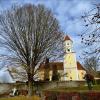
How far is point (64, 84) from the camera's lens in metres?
47.0

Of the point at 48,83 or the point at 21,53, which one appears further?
the point at 48,83

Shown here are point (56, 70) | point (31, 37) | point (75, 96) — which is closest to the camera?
point (75, 96)

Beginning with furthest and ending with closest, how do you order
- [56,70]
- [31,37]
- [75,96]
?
1. [56,70]
2. [31,37]
3. [75,96]

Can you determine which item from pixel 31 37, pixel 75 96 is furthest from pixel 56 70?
pixel 75 96

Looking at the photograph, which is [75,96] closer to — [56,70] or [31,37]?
[31,37]

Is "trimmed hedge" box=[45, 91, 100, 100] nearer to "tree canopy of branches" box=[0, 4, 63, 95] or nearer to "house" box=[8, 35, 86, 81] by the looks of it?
"house" box=[8, 35, 86, 81]

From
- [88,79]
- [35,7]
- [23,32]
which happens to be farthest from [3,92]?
[88,79]

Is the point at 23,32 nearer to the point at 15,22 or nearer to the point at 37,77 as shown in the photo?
the point at 15,22

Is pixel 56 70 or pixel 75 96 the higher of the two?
pixel 56 70

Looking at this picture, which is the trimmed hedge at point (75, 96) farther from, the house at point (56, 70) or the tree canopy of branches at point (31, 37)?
the tree canopy of branches at point (31, 37)

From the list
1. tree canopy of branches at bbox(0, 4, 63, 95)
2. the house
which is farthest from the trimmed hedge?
tree canopy of branches at bbox(0, 4, 63, 95)

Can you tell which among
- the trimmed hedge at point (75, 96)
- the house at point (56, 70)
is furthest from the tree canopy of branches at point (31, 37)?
the trimmed hedge at point (75, 96)

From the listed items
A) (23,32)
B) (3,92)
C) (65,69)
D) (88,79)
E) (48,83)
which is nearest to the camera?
(88,79)

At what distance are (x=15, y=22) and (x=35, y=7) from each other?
12.6 ft
